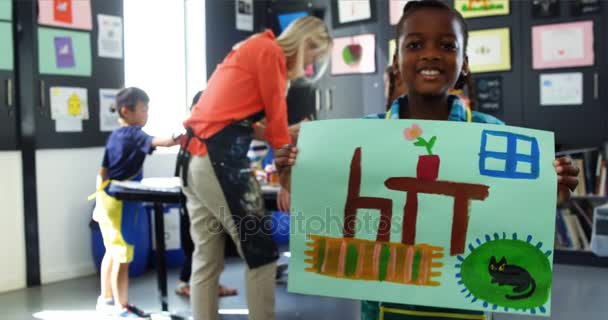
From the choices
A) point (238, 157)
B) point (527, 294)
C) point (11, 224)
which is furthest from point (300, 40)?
point (11, 224)

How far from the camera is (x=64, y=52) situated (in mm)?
4211

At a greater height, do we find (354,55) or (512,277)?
(354,55)

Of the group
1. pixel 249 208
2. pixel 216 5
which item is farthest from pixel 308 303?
pixel 216 5

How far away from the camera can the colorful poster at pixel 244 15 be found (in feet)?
18.0

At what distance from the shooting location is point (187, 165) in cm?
236

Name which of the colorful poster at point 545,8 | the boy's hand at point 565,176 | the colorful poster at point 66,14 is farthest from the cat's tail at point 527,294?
the colorful poster at point 545,8

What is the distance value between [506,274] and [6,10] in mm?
3707

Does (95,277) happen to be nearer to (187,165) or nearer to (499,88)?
(187,165)

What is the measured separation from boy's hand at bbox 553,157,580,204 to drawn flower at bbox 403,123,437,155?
21 centimetres

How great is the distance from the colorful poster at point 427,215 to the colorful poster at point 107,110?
3533 millimetres

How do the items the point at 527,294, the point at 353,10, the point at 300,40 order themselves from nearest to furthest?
1. the point at 527,294
2. the point at 300,40
3. the point at 353,10

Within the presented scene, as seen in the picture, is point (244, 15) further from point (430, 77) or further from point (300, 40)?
point (430, 77)

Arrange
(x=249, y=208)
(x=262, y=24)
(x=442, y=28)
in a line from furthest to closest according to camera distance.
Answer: (x=262, y=24)
(x=249, y=208)
(x=442, y=28)

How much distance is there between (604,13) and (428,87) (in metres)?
3.85
